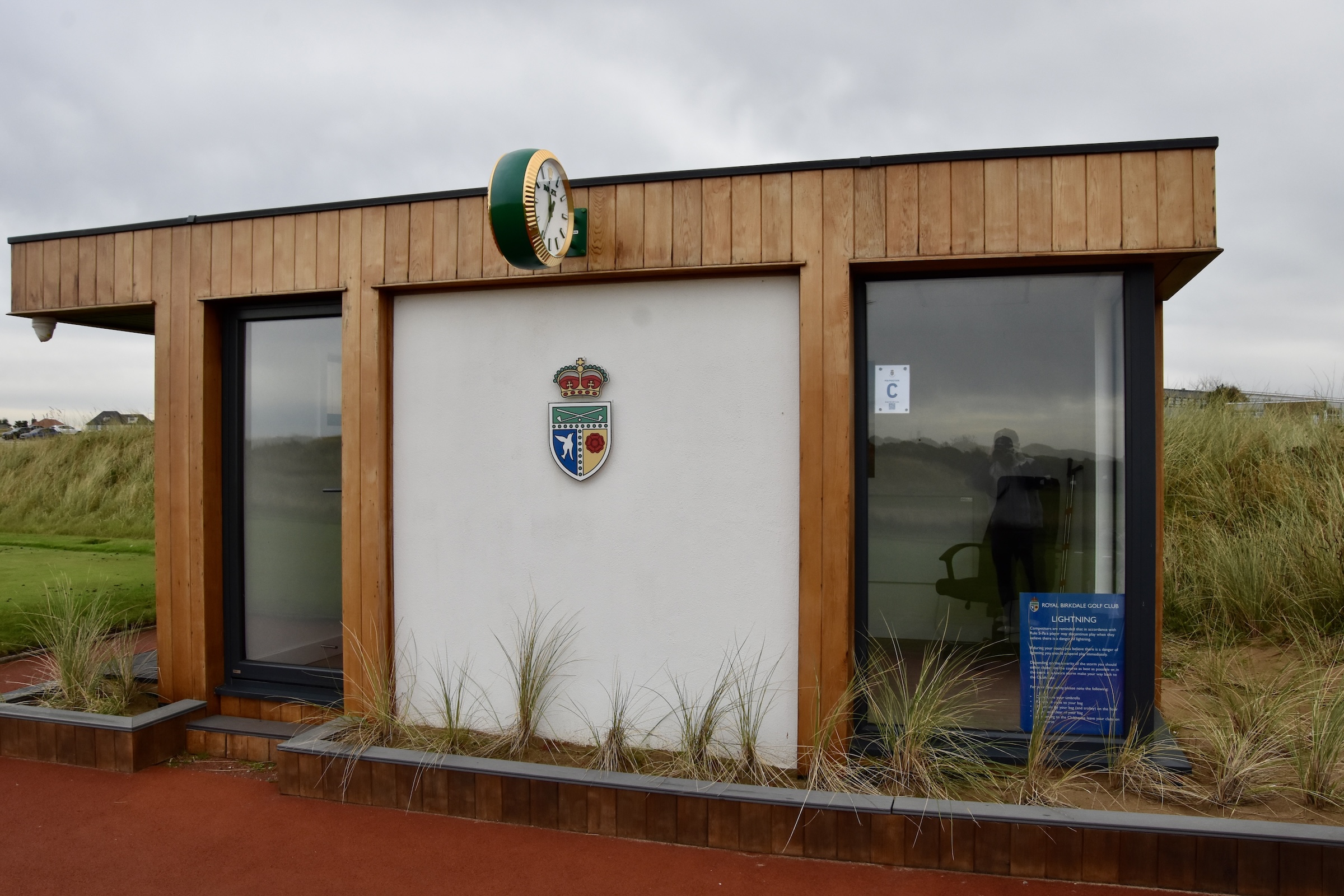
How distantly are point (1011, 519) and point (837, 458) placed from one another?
938mm

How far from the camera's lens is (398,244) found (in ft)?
14.5

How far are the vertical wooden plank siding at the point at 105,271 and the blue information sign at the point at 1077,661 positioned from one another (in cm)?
552

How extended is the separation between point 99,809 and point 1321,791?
209 inches

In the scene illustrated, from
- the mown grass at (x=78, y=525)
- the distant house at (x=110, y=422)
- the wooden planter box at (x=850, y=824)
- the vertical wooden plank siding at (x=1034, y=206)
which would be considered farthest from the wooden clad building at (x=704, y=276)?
the distant house at (x=110, y=422)

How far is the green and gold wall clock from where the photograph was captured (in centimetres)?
356

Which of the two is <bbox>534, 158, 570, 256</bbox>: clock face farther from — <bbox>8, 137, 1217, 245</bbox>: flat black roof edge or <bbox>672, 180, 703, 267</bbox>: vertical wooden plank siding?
<bbox>672, 180, 703, 267</bbox>: vertical wooden plank siding

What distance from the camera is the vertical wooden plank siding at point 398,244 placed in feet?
14.4

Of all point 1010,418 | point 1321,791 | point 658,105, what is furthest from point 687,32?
point 1321,791

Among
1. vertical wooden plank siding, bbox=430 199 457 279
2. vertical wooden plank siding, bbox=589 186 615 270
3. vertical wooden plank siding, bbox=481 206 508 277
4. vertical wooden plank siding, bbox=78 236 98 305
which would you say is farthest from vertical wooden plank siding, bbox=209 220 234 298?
vertical wooden plank siding, bbox=589 186 615 270

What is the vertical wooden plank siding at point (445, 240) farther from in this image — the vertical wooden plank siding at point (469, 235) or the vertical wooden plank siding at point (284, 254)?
the vertical wooden plank siding at point (284, 254)

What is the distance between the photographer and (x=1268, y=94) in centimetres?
725

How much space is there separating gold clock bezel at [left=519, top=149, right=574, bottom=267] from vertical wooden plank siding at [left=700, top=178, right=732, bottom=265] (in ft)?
2.19

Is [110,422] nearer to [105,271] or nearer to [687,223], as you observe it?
[105,271]

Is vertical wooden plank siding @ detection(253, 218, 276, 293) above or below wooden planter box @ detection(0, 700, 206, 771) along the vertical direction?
above
